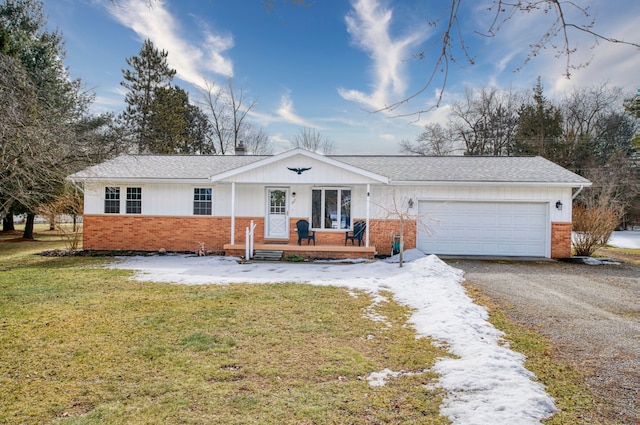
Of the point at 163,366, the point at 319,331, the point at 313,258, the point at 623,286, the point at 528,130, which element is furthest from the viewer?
the point at 528,130

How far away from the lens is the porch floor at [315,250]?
12859 mm

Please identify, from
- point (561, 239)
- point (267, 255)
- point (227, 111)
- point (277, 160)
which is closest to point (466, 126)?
point (227, 111)

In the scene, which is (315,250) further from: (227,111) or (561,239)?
(227,111)

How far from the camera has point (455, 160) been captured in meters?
16.6

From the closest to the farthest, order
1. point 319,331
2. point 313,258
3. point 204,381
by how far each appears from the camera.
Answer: point 204,381, point 319,331, point 313,258

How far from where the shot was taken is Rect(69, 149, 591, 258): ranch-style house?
13250mm

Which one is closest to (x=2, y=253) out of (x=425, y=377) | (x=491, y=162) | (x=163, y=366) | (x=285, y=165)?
(x=285, y=165)

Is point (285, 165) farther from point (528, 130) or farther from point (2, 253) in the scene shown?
point (528, 130)

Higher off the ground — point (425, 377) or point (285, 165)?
point (285, 165)

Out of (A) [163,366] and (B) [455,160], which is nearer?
(A) [163,366]

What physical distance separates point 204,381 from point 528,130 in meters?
34.0

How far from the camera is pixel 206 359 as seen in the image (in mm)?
4273

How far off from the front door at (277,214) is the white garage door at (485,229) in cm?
526

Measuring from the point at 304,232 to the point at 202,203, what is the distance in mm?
4280
